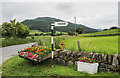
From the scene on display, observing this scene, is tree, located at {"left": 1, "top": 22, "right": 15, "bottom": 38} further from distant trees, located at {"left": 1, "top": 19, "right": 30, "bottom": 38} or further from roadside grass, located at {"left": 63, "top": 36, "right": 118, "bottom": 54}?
roadside grass, located at {"left": 63, "top": 36, "right": 118, "bottom": 54}

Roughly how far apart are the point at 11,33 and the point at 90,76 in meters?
28.9

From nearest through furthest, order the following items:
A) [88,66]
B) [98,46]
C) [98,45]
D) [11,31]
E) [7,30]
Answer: [88,66]
[98,46]
[98,45]
[7,30]
[11,31]

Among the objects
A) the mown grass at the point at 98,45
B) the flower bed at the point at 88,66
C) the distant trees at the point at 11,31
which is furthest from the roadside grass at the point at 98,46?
the distant trees at the point at 11,31

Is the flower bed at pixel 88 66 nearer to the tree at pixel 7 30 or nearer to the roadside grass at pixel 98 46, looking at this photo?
the roadside grass at pixel 98 46

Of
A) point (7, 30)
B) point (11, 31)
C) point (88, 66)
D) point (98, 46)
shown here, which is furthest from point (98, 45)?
point (11, 31)

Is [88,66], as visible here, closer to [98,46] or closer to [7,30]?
[98,46]

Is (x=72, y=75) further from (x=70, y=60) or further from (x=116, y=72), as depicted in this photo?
(x=116, y=72)

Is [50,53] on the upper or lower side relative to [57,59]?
upper

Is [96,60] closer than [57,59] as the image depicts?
Yes

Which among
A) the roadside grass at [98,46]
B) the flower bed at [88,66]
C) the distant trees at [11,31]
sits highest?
the distant trees at [11,31]

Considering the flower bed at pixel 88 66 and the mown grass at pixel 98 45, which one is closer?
the flower bed at pixel 88 66

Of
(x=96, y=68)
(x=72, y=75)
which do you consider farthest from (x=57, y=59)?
(x=96, y=68)

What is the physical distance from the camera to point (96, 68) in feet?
14.7

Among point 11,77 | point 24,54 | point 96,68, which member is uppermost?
point 24,54
